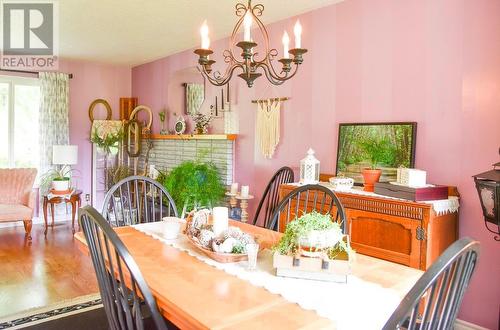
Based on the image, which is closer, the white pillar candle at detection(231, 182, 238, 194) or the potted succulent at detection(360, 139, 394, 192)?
the potted succulent at detection(360, 139, 394, 192)

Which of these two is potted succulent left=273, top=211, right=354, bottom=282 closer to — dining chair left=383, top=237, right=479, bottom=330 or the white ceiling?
dining chair left=383, top=237, right=479, bottom=330

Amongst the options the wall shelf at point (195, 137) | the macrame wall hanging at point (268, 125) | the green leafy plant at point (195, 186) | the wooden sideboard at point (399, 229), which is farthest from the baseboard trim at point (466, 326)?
the wall shelf at point (195, 137)

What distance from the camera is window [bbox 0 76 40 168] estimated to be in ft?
18.9

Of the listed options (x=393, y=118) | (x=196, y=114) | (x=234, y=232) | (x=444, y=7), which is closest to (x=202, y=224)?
(x=234, y=232)

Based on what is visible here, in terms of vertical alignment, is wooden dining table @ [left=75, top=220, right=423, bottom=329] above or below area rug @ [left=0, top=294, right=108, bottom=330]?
above

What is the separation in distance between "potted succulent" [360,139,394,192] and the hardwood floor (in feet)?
7.61

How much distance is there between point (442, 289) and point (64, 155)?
18.5ft

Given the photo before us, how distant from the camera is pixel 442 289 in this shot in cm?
101

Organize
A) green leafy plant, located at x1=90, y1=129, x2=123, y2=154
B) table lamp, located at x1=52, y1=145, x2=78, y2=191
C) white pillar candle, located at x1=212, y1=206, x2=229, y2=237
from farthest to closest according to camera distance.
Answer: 1. green leafy plant, located at x1=90, y1=129, x2=123, y2=154
2. table lamp, located at x1=52, y1=145, x2=78, y2=191
3. white pillar candle, located at x1=212, y1=206, x2=229, y2=237

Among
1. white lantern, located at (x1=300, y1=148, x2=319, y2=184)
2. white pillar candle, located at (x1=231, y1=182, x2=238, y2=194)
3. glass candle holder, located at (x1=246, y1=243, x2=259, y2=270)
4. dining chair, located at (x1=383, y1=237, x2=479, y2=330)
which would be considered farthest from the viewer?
white pillar candle, located at (x1=231, y1=182, x2=238, y2=194)

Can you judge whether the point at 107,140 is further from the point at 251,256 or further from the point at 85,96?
the point at 251,256

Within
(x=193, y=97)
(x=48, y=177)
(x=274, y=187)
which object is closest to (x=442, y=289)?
(x=274, y=187)

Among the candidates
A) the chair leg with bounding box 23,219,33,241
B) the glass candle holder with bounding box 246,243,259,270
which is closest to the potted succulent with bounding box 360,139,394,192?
the glass candle holder with bounding box 246,243,259,270

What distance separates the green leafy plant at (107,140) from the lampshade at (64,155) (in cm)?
41
